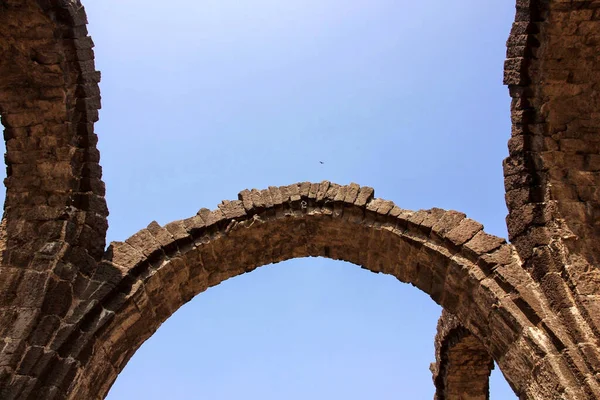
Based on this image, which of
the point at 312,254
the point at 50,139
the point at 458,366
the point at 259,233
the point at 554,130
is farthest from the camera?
the point at 458,366

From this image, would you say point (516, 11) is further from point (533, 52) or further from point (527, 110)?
point (527, 110)

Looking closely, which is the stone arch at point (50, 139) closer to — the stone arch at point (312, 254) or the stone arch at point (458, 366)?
the stone arch at point (312, 254)

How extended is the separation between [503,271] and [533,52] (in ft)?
7.51

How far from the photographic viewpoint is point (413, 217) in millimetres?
6367

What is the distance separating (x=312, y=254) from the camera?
7195 millimetres

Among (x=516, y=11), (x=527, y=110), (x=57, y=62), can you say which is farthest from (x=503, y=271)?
(x=57, y=62)

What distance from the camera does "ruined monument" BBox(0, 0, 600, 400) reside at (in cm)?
544

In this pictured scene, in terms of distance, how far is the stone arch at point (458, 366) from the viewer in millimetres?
8477

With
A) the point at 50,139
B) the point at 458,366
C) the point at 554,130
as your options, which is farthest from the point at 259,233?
the point at 458,366

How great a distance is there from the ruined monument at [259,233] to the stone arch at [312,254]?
0.06 ft

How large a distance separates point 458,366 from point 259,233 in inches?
154

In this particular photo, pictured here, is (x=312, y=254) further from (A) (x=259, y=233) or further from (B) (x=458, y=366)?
(B) (x=458, y=366)

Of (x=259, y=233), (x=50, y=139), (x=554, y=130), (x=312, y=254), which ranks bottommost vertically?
(x=259, y=233)

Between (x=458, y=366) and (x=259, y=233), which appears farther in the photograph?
(x=458, y=366)
